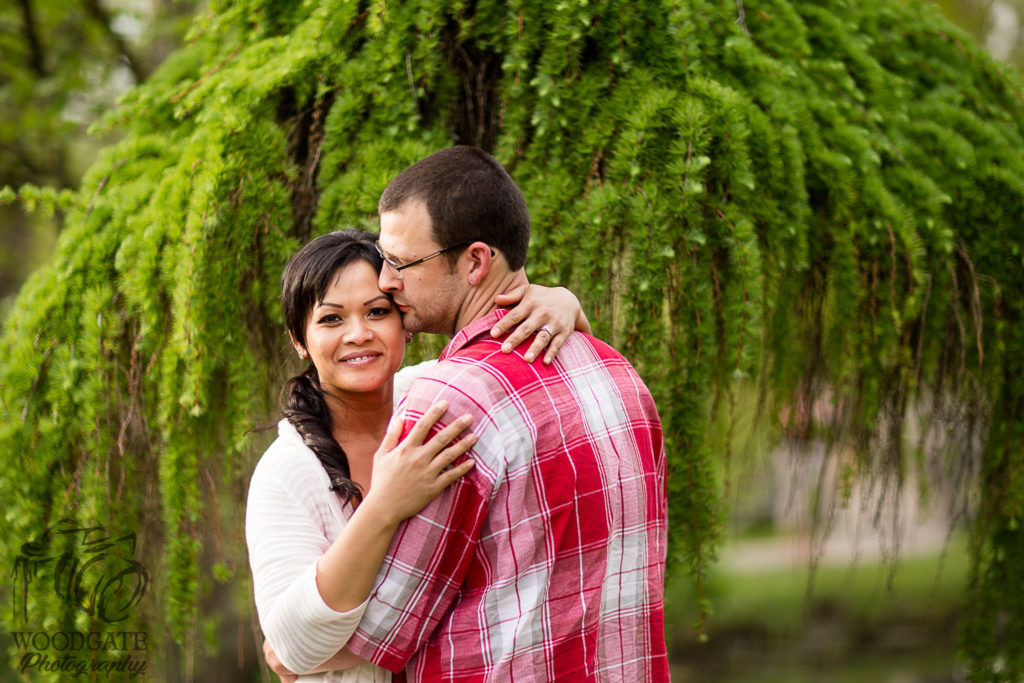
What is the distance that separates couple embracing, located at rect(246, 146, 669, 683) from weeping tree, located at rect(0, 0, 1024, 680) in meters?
0.33

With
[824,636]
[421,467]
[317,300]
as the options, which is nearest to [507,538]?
[421,467]

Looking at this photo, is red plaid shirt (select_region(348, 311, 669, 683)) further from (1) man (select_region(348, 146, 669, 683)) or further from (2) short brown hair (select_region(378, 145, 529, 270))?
(2) short brown hair (select_region(378, 145, 529, 270))

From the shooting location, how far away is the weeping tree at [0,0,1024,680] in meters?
2.08

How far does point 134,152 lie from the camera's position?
2475 mm

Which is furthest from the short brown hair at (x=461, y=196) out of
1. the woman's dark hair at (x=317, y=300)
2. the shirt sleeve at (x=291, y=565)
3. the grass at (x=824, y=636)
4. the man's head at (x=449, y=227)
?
the grass at (x=824, y=636)

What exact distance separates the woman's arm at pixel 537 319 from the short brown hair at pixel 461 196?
12 cm

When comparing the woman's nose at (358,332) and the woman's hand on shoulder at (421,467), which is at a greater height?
the woman's nose at (358,332)

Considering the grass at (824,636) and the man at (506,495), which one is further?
the grass at (824,636)

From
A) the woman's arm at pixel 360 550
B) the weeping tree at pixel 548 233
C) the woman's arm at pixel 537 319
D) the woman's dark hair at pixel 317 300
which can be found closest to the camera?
the woman's arm at pixel 360 550

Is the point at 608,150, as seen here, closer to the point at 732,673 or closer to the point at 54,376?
the point at 54,376

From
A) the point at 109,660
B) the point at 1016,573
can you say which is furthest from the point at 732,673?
the point at 109,660

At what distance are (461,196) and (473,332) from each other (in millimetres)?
294

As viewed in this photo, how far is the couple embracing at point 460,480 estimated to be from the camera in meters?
1.49

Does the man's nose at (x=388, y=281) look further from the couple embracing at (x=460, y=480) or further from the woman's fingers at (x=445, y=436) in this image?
the woman's fingers at (x=445, y=436)
